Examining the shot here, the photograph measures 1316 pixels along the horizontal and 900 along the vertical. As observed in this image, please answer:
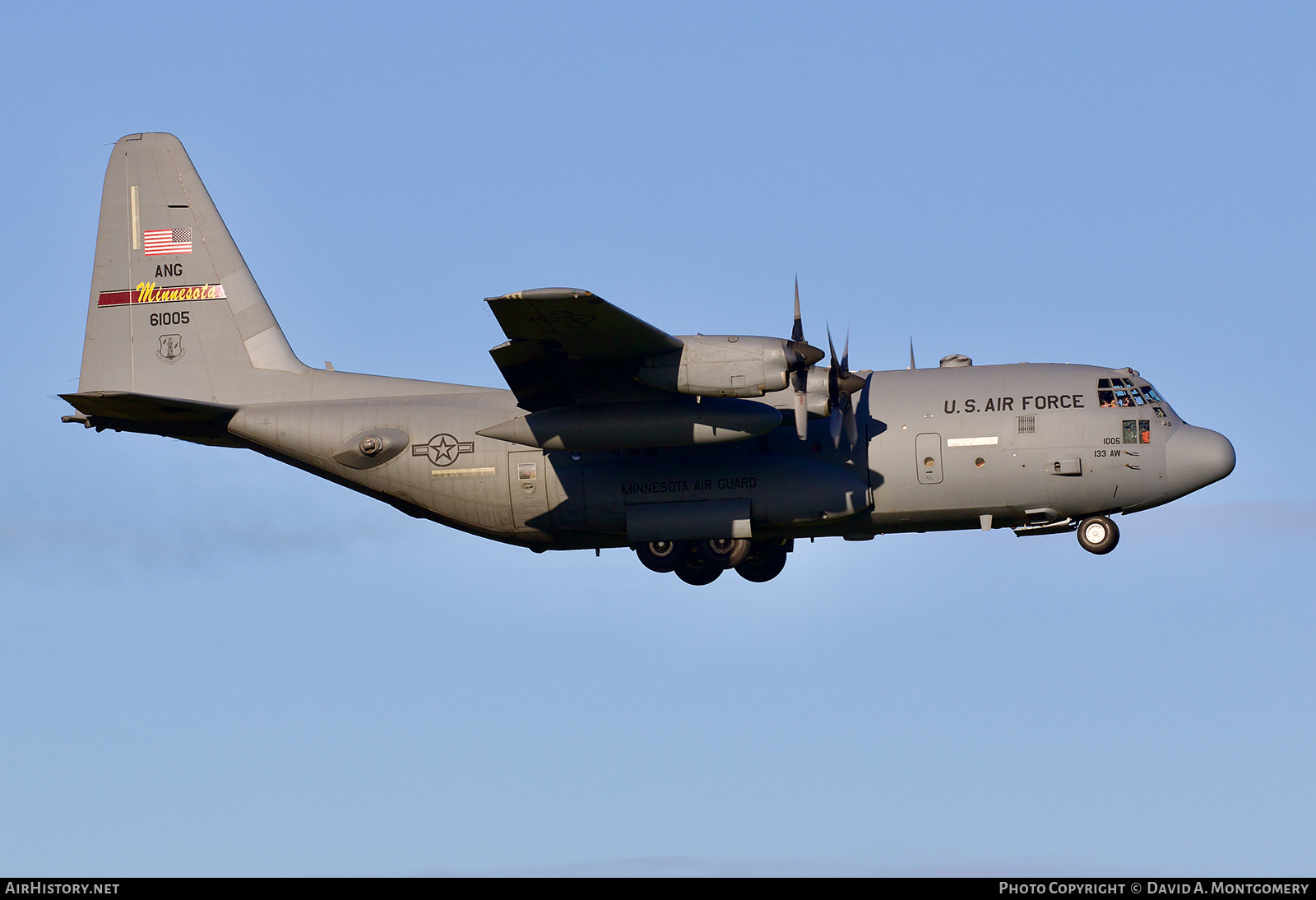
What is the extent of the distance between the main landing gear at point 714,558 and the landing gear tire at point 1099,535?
507 centimetres

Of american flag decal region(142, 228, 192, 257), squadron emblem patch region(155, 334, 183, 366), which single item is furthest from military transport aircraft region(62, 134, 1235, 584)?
american flag decal region(142, 228, 192, 257)

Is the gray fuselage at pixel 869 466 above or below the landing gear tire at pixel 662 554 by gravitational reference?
above

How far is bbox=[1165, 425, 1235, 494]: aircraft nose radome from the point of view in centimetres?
2333

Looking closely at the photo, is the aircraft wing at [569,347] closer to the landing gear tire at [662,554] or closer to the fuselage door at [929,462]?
the landing gear tire at [662,554]

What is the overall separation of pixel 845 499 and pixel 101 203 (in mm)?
14327

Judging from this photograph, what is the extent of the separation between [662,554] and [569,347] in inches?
198

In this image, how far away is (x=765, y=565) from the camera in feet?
86.4

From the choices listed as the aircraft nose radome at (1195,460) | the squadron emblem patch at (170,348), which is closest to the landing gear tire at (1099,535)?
the aircraft nose radome at (1195,460)

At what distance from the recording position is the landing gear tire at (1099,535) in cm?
2375

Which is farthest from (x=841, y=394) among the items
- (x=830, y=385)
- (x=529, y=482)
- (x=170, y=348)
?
(x=170, y=348)

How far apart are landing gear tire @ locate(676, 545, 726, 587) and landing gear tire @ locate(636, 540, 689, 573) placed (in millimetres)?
78

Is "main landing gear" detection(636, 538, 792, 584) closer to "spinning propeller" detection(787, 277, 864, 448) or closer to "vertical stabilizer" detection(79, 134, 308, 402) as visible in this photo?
"spinning propeller" detection(787, 277, 864, 448)

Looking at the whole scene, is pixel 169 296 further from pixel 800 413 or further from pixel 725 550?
pixel 800 413
